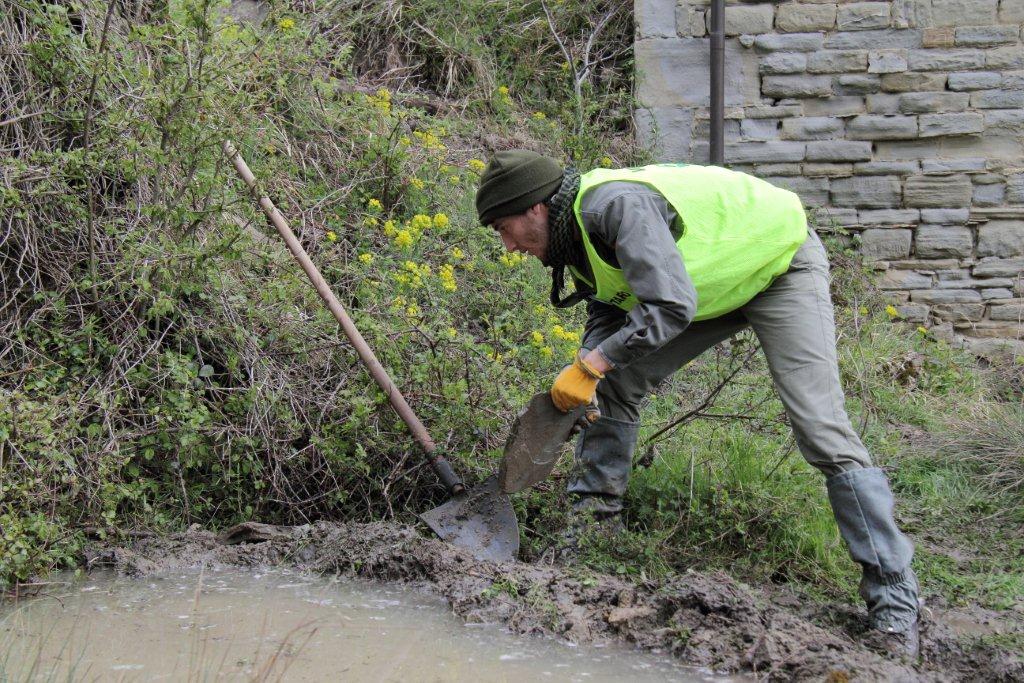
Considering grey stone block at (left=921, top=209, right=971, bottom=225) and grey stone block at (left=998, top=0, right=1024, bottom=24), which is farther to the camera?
grey stone block at (left=921, top=209, right=971, bottom=225)

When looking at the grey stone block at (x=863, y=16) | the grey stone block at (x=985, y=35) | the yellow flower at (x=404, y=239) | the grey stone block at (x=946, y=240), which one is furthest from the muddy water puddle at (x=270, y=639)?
the grey stone block at (x=985, y=35)

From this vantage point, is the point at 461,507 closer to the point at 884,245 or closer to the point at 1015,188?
the point at 884,245

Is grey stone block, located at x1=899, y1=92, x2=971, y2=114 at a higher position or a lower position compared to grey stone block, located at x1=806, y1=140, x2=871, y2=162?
higher

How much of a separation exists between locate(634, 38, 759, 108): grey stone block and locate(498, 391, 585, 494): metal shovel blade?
15.1 feet

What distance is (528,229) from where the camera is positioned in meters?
3.67

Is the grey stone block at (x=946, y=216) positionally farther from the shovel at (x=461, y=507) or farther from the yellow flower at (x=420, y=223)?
the shovel at (x=461, y=507)

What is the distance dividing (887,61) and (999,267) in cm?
170

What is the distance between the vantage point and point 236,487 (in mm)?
4477

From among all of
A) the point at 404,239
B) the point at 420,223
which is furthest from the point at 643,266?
the point at 420,223

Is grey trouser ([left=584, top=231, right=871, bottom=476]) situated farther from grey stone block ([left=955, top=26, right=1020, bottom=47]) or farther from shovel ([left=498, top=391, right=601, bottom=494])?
grey stone block ([left=955, top=26, right=1020, bottom=47])

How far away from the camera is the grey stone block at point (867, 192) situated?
24.6ft

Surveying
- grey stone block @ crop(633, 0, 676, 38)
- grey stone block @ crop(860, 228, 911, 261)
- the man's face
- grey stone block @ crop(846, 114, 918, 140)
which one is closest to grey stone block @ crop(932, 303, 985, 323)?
grey stone block @ crop(860, 228, 911, 261)

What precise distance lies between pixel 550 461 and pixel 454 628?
73cm

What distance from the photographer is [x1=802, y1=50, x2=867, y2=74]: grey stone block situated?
744 cm
